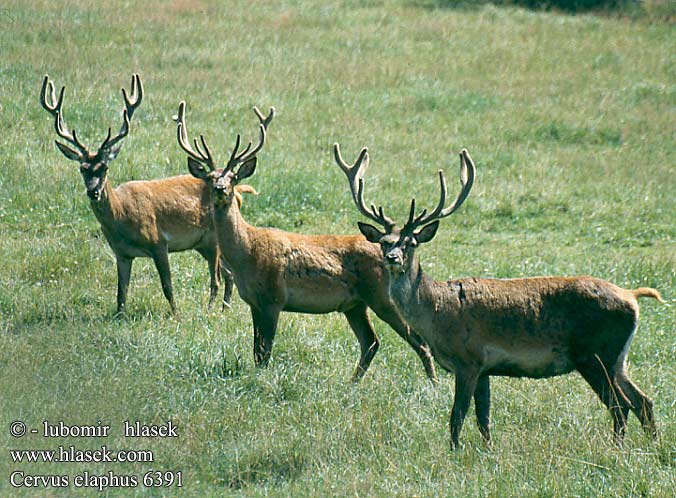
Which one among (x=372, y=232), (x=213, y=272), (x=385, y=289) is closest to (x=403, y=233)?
(x=372, y=232)

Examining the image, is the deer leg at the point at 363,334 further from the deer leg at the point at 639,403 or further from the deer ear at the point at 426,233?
the deer leg at the point at 639,403

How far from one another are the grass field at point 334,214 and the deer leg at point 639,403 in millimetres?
114

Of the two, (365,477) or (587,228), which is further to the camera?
(587,228)

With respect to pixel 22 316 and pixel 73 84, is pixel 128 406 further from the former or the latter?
pixel 73 84

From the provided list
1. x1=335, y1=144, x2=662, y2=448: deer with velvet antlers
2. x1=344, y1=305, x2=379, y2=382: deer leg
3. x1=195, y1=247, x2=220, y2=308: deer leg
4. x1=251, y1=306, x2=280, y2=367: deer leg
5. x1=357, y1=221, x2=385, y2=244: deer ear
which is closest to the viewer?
x1=335, y1=144, x2=662, y2=448: deer with velvet antlers

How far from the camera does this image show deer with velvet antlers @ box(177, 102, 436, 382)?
8.71 meters

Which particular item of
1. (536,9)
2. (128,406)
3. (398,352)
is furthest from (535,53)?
(128,406)

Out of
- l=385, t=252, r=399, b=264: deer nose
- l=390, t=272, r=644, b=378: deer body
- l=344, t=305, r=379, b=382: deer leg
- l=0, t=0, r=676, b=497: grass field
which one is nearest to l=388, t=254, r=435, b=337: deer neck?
l=390, t=272, r=644, b=378: deer body

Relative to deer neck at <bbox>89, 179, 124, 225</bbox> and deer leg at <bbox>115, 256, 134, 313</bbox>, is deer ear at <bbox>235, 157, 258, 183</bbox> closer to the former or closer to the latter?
deer neck at <bbox>89, 179, 124, 225</bbox>

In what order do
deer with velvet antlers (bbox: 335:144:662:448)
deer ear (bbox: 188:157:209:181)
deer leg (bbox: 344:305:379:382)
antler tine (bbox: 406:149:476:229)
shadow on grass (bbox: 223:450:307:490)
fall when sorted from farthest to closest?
deer ear (bbox: 188:157:209:181), deer leg (bbox: 344:305:379:382), antler tine (bbox: 406:149:476:229), deer with velvet antlers (bbox: 335:144:662:448), shadow on grass (bbox: 223:450:307:490)

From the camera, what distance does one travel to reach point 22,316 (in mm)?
9594

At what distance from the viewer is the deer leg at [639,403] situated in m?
7.07

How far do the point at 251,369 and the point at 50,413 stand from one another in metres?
1.63

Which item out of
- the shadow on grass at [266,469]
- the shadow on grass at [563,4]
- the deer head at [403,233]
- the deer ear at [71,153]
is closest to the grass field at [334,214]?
the shadow on grass at [266,469]
